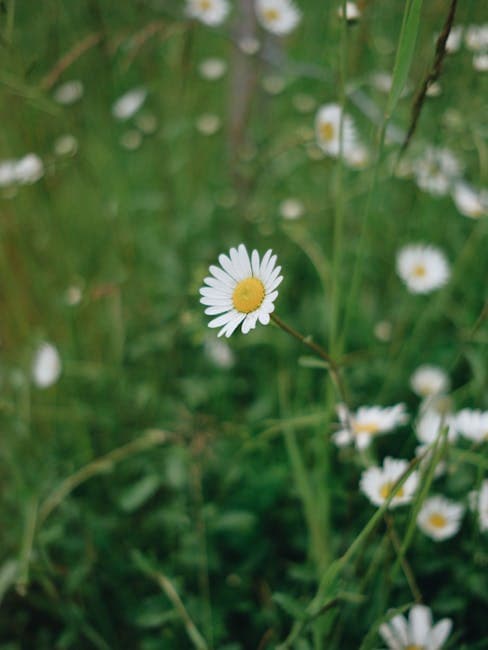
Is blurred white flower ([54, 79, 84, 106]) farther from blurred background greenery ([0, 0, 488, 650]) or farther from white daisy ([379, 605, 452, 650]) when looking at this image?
white daisy ([379, 605, 452, 650])

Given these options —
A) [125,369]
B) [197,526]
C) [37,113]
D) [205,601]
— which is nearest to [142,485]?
[197,526]


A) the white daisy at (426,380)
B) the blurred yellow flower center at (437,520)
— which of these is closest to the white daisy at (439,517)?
the blurred yellow flower center at (437,520)

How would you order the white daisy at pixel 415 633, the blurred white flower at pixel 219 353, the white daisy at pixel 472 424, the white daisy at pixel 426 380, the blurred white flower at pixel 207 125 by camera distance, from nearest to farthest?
the white daisy at pixel 415 633 < the white daisy at pixel 472 424 < the white daisy at pixel 426 380 < the blurred white flower at pixel 219 353 < the blurred white flower at pixel 207 125

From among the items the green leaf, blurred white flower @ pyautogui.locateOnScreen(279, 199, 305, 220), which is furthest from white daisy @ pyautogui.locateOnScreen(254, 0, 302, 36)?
the green leaf

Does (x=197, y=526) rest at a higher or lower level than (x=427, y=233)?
lower

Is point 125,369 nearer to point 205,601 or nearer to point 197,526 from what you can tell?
point 197,526

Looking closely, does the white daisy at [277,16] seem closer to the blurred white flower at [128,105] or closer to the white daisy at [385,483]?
the blurred white flower at [128,105]
